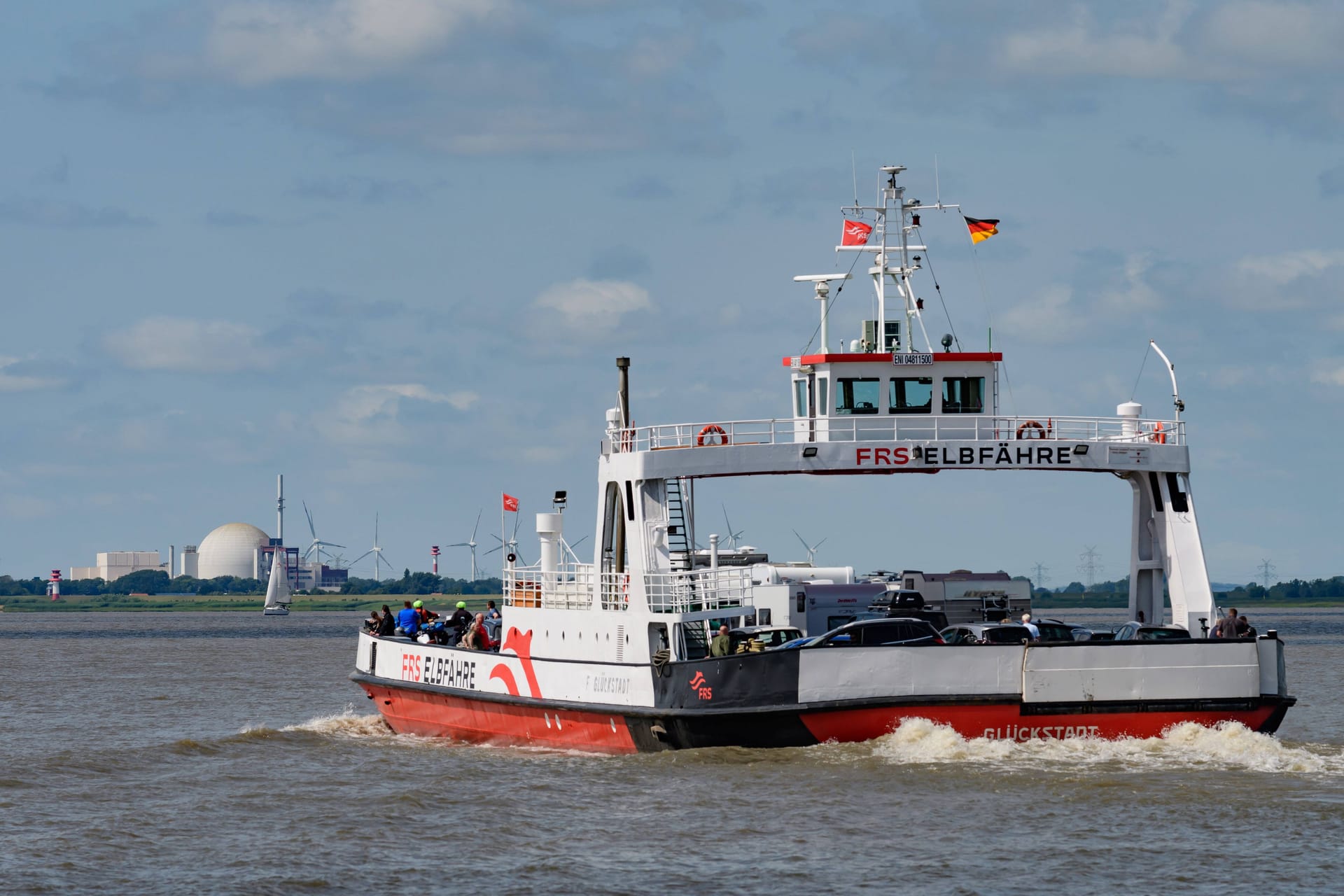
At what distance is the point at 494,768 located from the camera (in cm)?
2589

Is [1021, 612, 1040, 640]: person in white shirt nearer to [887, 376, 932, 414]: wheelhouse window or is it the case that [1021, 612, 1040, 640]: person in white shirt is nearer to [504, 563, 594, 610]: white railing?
[887, 376, 932, 414]: wheelhouse window

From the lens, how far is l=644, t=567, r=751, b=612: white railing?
25.5 meters

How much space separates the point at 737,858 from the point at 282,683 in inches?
1380

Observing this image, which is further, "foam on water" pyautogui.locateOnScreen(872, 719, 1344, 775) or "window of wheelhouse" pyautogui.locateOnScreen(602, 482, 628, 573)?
"window of wheelhouse" pyautogui.locateOnScreen(602, 482, 628, 573)

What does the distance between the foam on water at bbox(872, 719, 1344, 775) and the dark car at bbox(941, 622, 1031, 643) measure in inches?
167

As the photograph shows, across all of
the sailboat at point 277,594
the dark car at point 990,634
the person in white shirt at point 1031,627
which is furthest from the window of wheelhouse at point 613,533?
the sailboat at point 277,594

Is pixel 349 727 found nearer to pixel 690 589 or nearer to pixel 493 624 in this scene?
pixel 493 624

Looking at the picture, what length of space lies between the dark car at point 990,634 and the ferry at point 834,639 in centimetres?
207

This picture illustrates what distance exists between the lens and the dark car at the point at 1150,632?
82.6ft

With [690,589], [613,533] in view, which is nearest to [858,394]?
[613,533]

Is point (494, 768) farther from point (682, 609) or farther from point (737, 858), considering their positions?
point (737, 858)

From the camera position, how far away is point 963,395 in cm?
2814

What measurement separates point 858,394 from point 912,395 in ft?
2.91

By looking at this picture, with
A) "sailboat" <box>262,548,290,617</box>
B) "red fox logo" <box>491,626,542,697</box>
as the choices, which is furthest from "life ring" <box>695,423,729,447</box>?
"sailboat" <box>262,548,290,617</box>
